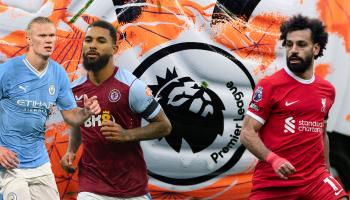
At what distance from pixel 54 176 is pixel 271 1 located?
1815 millimetres

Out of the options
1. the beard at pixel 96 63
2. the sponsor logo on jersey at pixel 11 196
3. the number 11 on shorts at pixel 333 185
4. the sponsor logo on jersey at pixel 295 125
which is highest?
the beard at pixel 96 63

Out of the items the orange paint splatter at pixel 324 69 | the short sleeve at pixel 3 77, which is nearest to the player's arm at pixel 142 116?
the short sleeve at pixel 3 77

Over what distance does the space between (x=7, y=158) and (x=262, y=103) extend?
4.79 feet

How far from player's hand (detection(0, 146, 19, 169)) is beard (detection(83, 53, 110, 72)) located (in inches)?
25.9

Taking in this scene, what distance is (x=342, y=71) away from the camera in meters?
5.55

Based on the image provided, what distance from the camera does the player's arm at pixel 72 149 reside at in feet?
15.6

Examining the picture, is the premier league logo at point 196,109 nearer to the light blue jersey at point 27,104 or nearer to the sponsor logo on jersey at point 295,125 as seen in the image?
the light blue jersey at point 27,104

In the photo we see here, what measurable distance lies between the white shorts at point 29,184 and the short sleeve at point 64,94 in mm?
357

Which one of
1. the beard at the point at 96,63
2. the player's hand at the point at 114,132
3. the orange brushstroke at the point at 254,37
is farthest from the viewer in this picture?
the orange brushstroke at the point at 254,37

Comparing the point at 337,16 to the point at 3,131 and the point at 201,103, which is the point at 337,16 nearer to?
the point at 201,103

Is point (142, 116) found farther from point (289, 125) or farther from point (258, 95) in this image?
point (289, 125)

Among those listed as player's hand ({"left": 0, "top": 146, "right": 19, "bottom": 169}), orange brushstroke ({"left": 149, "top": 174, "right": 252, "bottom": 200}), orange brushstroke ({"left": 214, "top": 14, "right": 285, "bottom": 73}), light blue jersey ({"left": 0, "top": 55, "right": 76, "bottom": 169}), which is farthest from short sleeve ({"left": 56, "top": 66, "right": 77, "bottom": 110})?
orange brushstroke ({"left": 214, "top": 14, "right": 285, "bottom": 73})

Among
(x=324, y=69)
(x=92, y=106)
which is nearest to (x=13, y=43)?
(x=92, y=106)

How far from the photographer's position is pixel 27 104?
15.3 ft
